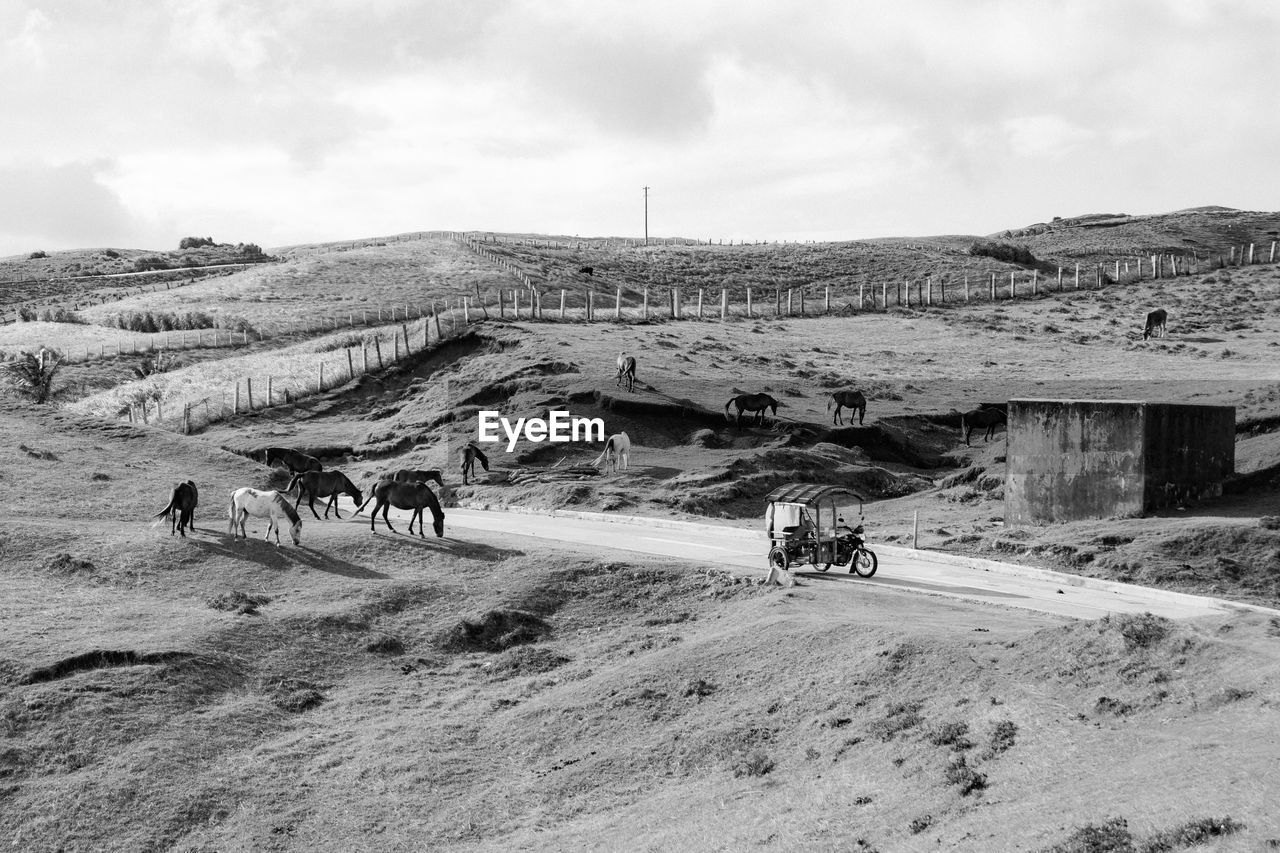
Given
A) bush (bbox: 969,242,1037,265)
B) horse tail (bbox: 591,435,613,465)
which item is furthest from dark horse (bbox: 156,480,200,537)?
bush (bbox: 969,242,1037,265)

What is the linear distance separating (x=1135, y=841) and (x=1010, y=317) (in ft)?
250

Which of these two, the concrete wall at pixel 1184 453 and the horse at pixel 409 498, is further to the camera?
the concrete wall at pixel 1184 453

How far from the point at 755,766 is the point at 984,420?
37303mm

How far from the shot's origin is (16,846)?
54.9 ft

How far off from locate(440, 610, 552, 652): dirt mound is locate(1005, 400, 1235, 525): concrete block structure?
1573cm

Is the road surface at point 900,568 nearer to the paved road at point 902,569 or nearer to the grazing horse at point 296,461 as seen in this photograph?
the paved road at point 902,569

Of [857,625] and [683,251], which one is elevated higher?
[683,251]

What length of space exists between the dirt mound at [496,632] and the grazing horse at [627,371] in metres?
28.2

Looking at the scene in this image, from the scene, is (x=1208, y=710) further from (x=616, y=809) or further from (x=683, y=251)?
(x=683, y=251)

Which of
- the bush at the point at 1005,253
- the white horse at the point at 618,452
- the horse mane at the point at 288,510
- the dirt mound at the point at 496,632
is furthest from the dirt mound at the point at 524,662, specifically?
the bush at the point at 1005,253

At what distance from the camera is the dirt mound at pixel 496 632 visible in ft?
80.6

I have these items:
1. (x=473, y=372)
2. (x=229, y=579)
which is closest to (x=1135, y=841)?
(x=229, y=579)

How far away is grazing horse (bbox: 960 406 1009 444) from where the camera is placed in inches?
2035

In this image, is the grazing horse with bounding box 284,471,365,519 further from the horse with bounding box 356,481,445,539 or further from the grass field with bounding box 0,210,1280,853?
the horse with bounding box 356,481,445,539
